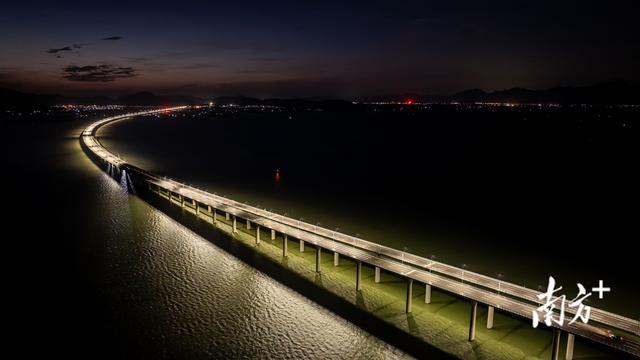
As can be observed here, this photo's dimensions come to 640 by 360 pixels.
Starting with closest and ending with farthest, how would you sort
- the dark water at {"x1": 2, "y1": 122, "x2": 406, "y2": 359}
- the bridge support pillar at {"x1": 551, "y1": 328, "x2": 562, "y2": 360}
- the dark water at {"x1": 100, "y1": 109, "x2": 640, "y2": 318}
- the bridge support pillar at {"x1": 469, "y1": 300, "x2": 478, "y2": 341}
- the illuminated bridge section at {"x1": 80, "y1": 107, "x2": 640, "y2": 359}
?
the illuminated bridge section at {"x1": 80, "y1": 107, "x2": 640, "y2": 359} < the bridge support pillar at {"x1": 551, "y1": 328, "x2": 562, "y2": 360} < the bridge support pillar at {"x1": 469, "y1": 300, "x2": 478, "y2": 341} < the dark water at {"x1": 2, "y1": 122, "x2": 406, "y2": 359} < the dark water at {"x1": 100, "y1": 109, "x2": 640, "y2": 318}

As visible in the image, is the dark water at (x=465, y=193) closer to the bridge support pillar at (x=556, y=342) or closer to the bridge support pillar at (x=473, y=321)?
the bridge support pillar at (x=556, y=342)

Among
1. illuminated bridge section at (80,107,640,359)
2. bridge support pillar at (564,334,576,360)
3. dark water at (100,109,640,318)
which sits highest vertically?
illuminated bridge section at (80,107,640,359)

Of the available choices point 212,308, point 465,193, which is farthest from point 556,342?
point 465,193

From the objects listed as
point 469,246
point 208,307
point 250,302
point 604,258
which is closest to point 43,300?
point 208,307

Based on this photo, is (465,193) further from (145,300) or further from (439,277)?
(145,300)

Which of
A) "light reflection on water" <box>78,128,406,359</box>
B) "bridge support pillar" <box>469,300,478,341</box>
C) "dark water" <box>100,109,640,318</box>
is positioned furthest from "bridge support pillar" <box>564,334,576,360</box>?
"dark water" <box>100,109,640,318</box>

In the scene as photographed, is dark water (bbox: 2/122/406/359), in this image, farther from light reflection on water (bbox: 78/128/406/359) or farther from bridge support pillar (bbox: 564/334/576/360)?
bridge support pillar (bbox: 564/334/576/360)

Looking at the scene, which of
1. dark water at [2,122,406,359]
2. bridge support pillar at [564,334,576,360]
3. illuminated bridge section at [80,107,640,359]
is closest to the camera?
illuminated bridge section at [80,107,640,359]
